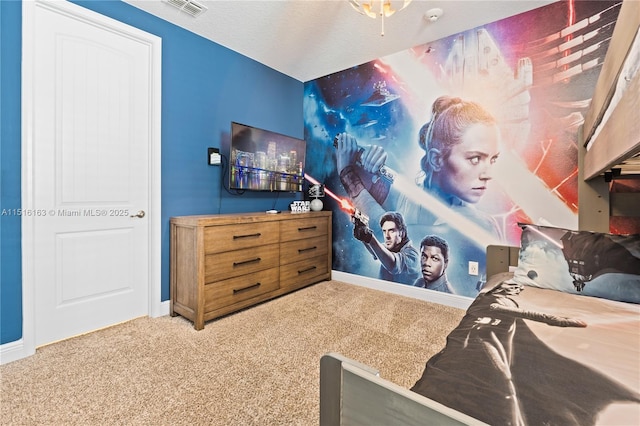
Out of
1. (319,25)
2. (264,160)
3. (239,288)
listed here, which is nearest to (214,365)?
(239,288)

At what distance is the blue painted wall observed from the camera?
1.72 metres

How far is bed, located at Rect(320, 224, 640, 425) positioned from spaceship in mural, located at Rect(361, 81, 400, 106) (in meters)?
Result: 2.04

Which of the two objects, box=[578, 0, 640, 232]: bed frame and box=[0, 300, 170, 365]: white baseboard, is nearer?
box=[578, 0, 640, 232]: bed frame

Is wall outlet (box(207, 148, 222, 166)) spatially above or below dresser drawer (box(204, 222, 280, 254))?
above

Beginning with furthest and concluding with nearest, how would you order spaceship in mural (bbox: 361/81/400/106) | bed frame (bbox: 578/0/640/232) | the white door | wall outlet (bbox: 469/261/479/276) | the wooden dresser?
spaceship in mural (bbox: 361/81/400/106), wall outlet (bbox: 469/261/479/276), the wooden dresser, the white door, bed frame (bbox: 578/0/640/232)

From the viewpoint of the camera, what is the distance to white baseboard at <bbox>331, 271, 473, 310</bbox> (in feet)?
8.66

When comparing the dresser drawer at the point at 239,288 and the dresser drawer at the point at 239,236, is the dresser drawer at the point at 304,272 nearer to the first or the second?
the dresser drawer at the point at 239,288

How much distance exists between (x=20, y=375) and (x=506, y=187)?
11.6 ft

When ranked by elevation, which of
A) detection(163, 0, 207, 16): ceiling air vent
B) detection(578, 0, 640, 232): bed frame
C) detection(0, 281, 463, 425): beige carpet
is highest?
detection(163, 0, 207, 16): ceiling air vent

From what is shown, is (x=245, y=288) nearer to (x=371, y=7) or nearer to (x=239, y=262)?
(x=239, y=262)

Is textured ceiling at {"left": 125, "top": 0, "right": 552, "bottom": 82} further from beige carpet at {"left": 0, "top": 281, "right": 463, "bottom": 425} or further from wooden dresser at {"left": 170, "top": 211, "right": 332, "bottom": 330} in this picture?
beige carpet at {"left": 0, "top": 281, "right": 463, "bottom": 425}

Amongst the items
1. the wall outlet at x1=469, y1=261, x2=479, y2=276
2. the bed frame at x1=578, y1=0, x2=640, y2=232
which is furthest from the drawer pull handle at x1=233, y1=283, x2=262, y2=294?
the bed frame at x1=578, y1=0, x2=640, y2=232

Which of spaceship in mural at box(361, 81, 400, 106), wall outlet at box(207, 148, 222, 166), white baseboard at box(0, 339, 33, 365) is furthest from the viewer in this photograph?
spaceship in mural at box(361, 81, 400, 106)

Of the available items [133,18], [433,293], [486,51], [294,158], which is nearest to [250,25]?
[133,18]
